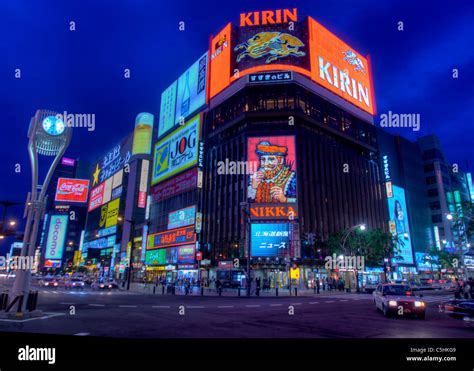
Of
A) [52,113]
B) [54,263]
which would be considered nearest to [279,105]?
[52,113]

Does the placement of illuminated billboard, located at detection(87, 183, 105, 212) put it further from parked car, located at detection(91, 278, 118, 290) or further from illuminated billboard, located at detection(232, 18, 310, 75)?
parked car, located at detection(91, 278, 118, 290)

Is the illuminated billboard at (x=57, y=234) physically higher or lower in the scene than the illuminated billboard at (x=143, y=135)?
lower

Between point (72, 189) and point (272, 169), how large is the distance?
350 feet

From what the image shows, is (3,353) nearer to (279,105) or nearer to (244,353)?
(244,353)

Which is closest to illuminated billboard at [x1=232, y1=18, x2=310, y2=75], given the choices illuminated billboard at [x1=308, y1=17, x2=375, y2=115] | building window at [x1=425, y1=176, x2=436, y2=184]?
illuminated billboard at [x1=308, y1=17, x2=375, y2=115]

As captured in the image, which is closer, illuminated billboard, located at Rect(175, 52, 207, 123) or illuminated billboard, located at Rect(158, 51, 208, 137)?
illuminated billboard, located at Rect(175, 52, 207, 123)

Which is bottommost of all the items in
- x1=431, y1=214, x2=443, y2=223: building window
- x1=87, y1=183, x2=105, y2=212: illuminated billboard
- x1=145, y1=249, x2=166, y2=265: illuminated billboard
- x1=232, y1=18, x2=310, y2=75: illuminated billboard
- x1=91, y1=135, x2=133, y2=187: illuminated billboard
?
x1=145, y1=249, x2=166, y2=265: illuminated billboard

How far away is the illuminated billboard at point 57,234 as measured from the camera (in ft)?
491

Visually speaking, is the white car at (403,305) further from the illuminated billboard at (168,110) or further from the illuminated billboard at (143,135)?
the illuminated billboard at (143,135)

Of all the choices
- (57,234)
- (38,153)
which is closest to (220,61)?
(38,153)

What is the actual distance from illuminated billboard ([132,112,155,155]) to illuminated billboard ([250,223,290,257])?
58835 mm

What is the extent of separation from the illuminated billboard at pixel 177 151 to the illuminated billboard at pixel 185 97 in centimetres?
337

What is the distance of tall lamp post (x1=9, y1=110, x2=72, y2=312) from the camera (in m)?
14.9

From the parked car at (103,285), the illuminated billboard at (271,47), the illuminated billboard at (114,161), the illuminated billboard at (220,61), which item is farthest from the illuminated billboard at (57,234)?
the parked car at (103,285)
